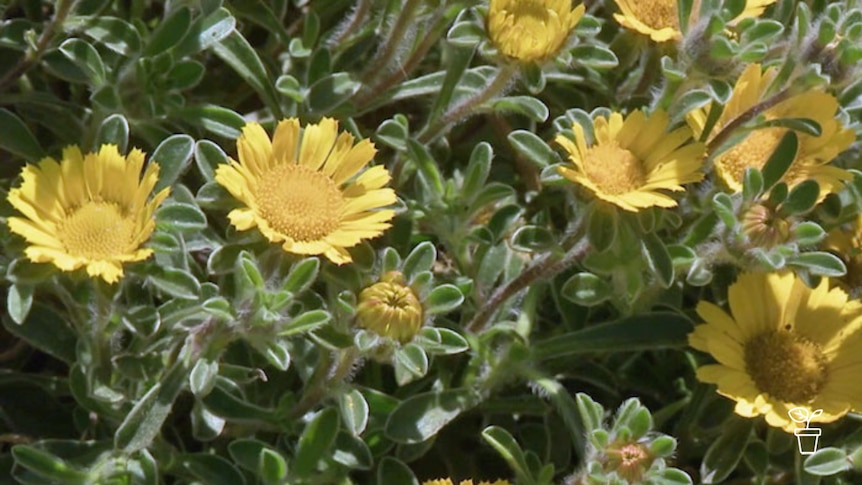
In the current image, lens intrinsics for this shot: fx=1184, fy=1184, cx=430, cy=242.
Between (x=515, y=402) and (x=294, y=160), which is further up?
(x=294, y=160)

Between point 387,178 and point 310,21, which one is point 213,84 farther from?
point 387,178

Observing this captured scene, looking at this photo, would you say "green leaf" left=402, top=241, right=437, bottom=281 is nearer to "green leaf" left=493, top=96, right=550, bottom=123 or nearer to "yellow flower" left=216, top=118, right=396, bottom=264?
"yellow flower" left=216, top=118, right=396, bottom=264

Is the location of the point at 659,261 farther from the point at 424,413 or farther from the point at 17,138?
the point at 17,138

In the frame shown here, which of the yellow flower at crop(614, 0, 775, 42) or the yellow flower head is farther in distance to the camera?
the yellow flower at crop(614, 0, 775, 42)

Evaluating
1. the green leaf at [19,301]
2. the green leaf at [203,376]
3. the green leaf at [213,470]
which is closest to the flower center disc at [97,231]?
the green leaf at [19,301]

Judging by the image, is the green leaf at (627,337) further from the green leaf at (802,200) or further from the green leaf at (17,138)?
the green leaf at (17,138)

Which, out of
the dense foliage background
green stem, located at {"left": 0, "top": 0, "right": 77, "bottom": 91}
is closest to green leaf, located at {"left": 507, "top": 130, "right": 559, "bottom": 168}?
the dense foliage background

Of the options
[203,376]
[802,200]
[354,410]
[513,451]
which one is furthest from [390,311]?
[802,200]

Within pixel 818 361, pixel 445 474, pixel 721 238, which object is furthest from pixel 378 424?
pixel 818 361
